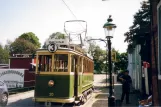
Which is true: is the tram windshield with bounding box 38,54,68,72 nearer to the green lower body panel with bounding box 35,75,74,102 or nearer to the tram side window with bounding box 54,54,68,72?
the tram side window with bounding box 54,54,68,72

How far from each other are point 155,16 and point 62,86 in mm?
4918

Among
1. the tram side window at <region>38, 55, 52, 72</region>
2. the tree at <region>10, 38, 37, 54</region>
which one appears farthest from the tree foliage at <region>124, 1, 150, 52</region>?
the tree at <region>10, 38, 37, 54</region>

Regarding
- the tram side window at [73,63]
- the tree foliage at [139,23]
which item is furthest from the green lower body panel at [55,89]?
the tree foliage at [139,23]

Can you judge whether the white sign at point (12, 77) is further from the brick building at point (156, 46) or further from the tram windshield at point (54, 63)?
the brick building at point (156, 46)

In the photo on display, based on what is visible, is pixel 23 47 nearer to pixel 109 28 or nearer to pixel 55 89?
pixel 55 89

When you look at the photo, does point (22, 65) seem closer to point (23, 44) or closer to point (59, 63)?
point (59, 63)

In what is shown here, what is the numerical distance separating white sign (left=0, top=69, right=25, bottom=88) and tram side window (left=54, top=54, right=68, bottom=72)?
42.6 ft

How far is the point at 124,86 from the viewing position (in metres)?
12.5

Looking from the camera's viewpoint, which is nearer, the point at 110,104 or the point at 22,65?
the point at 110,104

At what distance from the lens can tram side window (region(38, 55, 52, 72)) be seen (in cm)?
1074

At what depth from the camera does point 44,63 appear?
35.5 ft

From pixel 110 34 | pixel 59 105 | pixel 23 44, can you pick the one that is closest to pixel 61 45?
pixel 59 105

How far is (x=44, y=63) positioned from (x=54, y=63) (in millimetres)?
514

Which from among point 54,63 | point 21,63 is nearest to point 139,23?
point 54,63
